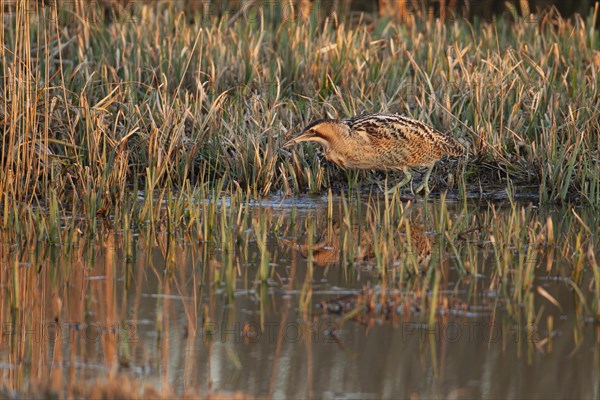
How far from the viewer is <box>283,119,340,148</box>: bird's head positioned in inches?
307

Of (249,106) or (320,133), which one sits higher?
(249,106)

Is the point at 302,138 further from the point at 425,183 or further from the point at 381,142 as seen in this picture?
the point at 425,183

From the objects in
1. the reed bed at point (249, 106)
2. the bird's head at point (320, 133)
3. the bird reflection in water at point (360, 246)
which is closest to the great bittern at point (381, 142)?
the bird's head at point (320, 133)

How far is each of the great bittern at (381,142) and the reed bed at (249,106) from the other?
0.71 feet

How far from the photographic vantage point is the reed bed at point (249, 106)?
284 inches

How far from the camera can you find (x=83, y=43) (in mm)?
10055

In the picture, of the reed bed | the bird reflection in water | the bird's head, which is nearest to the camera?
the bird reflection in water

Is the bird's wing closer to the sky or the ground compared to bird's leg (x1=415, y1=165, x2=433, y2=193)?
closer to the sky

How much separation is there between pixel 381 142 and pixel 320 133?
0.45 meters

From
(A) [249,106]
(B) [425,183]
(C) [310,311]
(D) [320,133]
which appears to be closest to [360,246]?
(C) [310,311]

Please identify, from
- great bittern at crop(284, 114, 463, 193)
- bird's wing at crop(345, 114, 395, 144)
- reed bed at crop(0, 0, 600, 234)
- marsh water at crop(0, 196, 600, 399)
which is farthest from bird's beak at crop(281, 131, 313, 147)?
marsh water at crop(0, 196, 600, 399)

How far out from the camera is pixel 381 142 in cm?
796

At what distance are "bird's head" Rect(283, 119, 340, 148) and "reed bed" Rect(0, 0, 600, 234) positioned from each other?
0.24 m

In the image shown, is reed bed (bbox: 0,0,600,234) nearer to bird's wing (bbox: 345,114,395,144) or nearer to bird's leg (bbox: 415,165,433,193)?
bird's leg (bbox: 415,165,433,193)
